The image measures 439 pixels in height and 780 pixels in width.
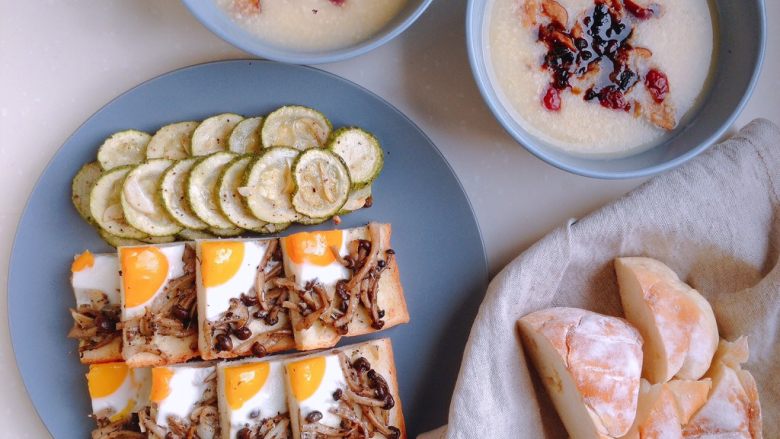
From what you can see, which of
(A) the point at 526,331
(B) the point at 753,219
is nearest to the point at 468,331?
(A) the point at 526,331

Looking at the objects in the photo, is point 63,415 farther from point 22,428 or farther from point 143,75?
point 143,75

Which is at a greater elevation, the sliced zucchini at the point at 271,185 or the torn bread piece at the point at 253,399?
the sliced zucchini at the point at 271,185

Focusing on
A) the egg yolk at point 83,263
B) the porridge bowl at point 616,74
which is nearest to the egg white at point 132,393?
the egg yolk at point 83,263

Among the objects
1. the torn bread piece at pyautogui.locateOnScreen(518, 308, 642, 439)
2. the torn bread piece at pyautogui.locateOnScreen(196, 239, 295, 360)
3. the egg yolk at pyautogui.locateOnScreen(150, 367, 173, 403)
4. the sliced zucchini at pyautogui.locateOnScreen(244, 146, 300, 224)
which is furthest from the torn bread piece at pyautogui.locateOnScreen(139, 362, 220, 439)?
the torn bread piece at pyautogui.locateOnScreen(518, 308, 642, 439)

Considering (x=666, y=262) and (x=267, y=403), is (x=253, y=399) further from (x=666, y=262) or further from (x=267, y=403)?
(x=666, y=262)

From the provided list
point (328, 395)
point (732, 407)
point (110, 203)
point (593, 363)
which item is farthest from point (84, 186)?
point (732, 407)

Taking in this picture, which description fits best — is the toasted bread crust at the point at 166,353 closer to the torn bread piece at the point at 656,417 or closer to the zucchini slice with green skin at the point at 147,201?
the zucchini slice with green skin at the point at 147,201
